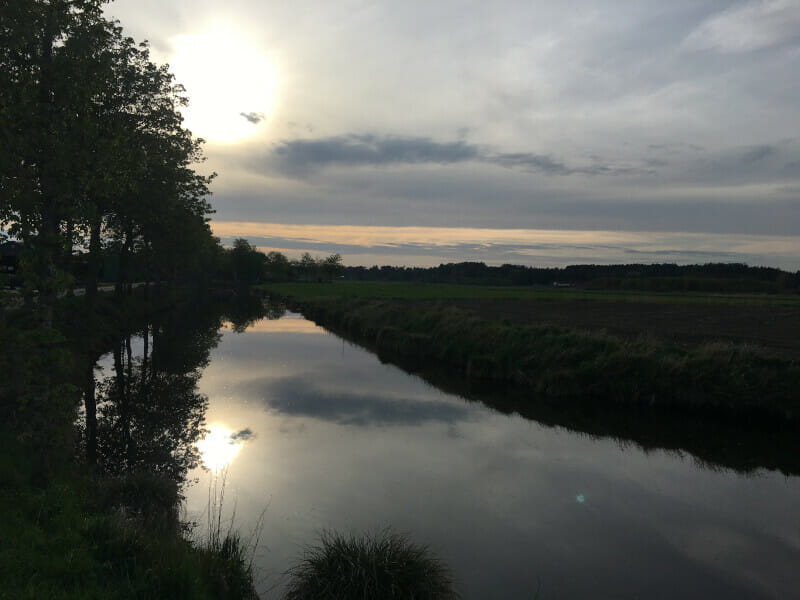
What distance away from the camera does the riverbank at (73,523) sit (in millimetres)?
6406

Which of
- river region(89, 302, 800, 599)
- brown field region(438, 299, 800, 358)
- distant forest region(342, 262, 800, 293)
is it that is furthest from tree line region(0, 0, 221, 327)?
distant forest region(342, 262, 800, 293)

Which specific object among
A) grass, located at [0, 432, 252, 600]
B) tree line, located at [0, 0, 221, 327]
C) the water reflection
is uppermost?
tree line, located at [0, 0, 221, 327]

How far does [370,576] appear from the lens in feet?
24.7

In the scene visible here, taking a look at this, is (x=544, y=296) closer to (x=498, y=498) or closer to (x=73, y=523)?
(x=498, y=498)

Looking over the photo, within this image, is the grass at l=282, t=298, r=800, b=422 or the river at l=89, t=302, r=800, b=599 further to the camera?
the grass at l=282, t=298, r=800, b=422

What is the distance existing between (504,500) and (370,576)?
5858mm

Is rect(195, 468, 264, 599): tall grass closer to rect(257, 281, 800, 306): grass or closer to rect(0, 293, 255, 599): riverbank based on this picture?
rect(0, 293, 255, 599): riverbank

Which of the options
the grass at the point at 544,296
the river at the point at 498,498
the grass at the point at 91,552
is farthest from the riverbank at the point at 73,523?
the grass at the point at 544,296

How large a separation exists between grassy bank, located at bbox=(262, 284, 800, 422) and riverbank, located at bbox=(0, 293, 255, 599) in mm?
17435

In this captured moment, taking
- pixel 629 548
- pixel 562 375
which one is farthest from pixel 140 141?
pixel 629 548

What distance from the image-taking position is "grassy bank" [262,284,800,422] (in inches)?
774

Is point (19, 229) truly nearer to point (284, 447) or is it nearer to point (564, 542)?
point (284, 447)

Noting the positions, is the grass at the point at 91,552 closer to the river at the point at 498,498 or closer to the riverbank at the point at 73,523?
the riverbank at the point at 73,523

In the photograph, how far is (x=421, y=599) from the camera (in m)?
7.50
